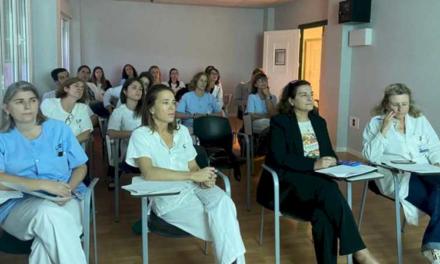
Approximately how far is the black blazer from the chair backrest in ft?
3.73

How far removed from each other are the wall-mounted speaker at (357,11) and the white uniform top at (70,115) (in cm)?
397

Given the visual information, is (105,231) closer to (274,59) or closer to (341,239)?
(341,239)

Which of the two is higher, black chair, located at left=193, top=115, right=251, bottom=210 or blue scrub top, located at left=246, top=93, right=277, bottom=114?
blue scrub top, located at left=246, top=93, right=277, bottom=114

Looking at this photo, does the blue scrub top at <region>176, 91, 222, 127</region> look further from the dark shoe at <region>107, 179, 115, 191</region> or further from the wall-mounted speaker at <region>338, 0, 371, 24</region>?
the wall-mounted speaker at <region>338, 0, 371, 24</region>

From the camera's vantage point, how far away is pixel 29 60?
4742 mm

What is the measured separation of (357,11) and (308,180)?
4075mm

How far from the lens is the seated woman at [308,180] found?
8.14 ft

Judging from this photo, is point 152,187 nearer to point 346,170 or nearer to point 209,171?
point 209,171

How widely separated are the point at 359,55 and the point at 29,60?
433 cm

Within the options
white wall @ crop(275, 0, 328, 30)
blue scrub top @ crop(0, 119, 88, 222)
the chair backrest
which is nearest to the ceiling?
white wall @ crop(275, 0, 328, 30)

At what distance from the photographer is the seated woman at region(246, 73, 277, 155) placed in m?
5.09

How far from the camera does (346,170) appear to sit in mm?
2545

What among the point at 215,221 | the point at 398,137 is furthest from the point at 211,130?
the point at 215,221

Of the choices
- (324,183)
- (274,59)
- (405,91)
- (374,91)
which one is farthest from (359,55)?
(324,183)
